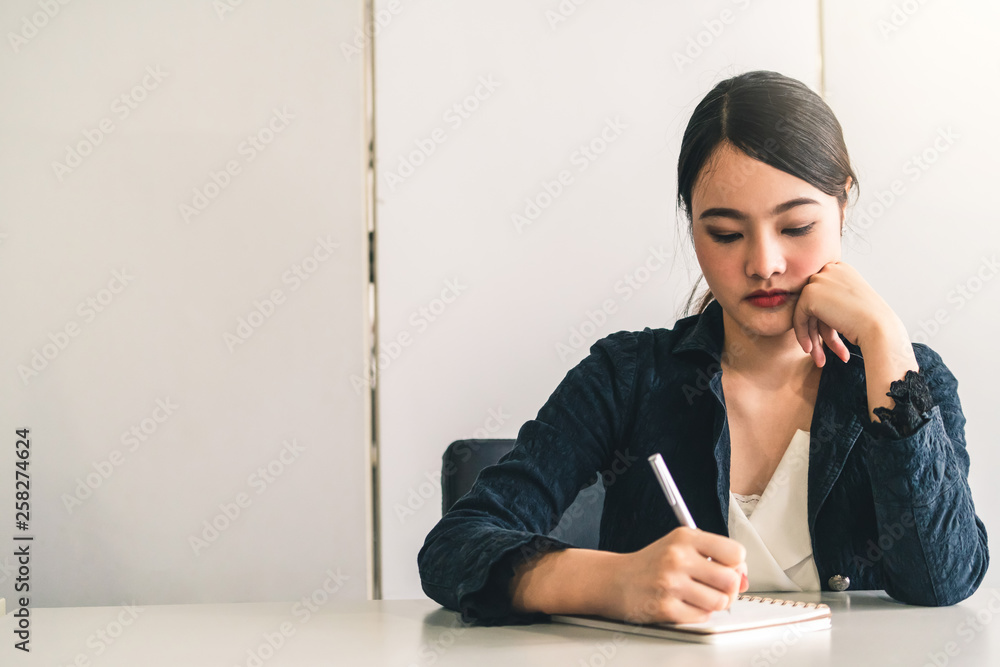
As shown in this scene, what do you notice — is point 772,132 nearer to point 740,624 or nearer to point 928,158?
point 740,624

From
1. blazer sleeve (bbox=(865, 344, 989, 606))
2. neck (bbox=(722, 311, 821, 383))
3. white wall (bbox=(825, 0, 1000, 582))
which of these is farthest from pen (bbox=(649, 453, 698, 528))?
white wall (bbox=(825, 0, 1000, 582))

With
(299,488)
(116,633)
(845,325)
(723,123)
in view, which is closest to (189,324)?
(299,488)

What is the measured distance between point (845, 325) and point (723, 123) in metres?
0.36

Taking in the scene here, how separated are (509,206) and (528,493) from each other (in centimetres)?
102

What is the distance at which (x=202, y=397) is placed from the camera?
1.95 metres

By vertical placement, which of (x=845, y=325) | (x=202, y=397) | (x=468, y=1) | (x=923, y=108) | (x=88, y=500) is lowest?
(x=88, y=500)

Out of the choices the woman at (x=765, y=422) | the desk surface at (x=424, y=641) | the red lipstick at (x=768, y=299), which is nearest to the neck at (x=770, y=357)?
the woman at (x=765, y=422)

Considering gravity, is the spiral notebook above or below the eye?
below

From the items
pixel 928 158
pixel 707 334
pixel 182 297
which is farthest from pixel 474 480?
pixel 928 158

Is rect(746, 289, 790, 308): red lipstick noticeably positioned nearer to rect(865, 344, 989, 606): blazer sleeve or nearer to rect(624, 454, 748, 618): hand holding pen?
rect(865, 344, 989, 606): blazer sleeve

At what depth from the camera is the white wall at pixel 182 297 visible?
6.33 feet

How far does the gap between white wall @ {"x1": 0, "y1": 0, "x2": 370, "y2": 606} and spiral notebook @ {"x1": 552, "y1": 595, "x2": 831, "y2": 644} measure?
1.23 meters

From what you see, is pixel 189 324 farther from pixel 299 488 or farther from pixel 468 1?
pixel 468 1

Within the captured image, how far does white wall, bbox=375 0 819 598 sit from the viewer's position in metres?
1.99
